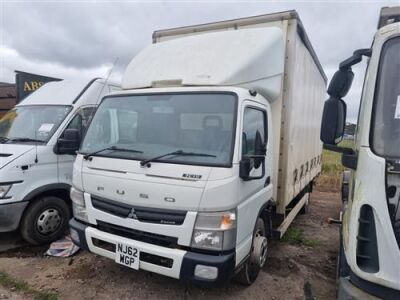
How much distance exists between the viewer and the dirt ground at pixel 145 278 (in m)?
3.55

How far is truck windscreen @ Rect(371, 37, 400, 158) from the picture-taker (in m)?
2.12

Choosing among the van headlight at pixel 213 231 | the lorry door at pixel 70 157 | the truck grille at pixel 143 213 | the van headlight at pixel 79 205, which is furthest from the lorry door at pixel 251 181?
the lorry door at pixel 70 157

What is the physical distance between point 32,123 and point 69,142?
4.06ft

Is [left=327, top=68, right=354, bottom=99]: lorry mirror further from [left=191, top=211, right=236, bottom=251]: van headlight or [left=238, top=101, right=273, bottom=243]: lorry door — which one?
[left=191, top=211, right=236, bottom=251]: van headlight

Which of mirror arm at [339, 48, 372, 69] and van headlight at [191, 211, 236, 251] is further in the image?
van headlight at [191, 211, 236, 251]

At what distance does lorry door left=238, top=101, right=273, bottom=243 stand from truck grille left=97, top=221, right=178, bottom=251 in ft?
2.19

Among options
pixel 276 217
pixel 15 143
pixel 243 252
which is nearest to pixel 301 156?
pixel 276 217

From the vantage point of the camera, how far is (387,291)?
2029 mm

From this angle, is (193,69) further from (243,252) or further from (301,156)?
(301,156)

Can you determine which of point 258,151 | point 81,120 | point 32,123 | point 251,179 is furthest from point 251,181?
point 32,123

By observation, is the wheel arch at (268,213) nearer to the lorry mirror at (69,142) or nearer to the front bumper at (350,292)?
the front bumper at (350,292)

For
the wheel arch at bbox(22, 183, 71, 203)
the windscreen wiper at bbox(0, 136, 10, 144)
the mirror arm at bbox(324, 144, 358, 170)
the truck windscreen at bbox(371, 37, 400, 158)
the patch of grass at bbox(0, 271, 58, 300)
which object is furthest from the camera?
the windscreen wiper at bbox(0, 136, 10, 144)

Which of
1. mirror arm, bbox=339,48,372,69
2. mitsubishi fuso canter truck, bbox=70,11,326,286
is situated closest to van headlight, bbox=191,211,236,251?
mitsubishi fuso canter truck, bbox=70,11,326,286

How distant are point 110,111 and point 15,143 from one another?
2078mm
